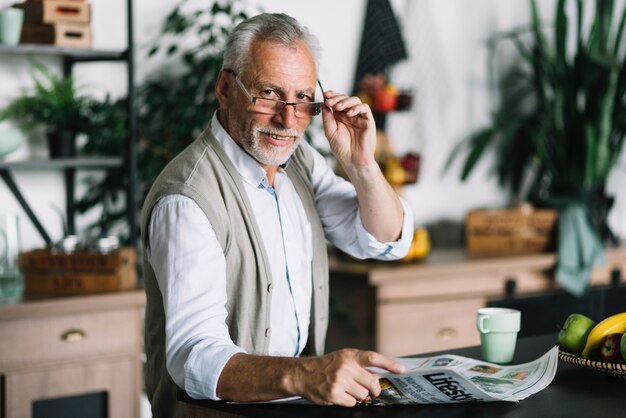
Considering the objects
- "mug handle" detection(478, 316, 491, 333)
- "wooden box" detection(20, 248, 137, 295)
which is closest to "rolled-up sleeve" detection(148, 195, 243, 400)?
"mug handle" detection(478, 316, 491, 333)

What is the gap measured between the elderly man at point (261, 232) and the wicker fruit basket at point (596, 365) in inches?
16.6

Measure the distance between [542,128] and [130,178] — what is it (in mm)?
2119

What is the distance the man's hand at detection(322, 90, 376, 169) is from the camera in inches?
92.4

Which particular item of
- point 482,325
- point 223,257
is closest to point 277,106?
point 223,257

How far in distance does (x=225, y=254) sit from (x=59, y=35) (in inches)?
57.2

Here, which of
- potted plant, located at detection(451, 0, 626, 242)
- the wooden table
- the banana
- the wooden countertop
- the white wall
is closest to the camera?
the wooden table

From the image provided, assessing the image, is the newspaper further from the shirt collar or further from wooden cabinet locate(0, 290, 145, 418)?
wooden cabinet locate(0, 290, 145, 418)

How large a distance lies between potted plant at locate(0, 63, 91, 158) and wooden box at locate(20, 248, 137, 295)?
38 cm

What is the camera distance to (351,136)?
7.86ft

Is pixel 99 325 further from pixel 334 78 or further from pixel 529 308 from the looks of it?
pixel 334 78

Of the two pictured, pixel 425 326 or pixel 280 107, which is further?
pixel 425 326

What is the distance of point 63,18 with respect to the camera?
3.26 m

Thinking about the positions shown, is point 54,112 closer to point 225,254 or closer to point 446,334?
point 225,254

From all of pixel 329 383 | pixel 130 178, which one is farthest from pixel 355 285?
pixel 329 383
